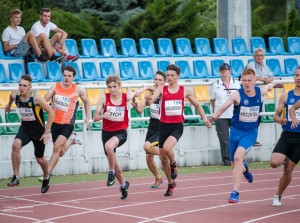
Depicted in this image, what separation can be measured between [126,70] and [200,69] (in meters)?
2.13

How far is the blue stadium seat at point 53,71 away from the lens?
72.8 ft

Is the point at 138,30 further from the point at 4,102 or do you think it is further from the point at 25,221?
the point at 25,221

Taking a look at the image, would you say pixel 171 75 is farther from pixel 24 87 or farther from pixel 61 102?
pixel 24 87

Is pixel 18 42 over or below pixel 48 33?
below

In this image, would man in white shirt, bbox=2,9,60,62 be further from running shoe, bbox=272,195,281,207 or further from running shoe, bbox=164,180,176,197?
running shoe, bbox=272,195,281,207

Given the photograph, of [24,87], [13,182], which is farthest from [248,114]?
[13,182]

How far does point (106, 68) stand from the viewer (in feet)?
76.8

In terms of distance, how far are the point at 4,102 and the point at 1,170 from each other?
1499 millimetres

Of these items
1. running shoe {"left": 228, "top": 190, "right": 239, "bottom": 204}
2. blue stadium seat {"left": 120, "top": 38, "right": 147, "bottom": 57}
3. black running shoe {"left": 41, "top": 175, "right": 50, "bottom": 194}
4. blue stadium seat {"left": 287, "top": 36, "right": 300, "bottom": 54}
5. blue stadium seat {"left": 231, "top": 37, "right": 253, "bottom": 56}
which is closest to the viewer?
running shoe {"left": 228, "top": 190, "right": 239, "bottom": 204}

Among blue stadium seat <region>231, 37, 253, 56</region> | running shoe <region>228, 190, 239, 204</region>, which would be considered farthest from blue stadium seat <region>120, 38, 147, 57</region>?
running shoe <region>228, 190, 239, 204</region>

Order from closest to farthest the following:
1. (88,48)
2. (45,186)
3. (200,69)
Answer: (45,186) → (88,48) → (200,69)

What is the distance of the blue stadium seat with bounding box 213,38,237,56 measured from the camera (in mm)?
26219

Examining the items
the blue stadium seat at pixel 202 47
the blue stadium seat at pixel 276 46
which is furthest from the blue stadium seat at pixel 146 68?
the blue stadium seat at pixel 276 46

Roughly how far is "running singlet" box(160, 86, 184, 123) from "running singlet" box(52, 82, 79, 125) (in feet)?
5.20
